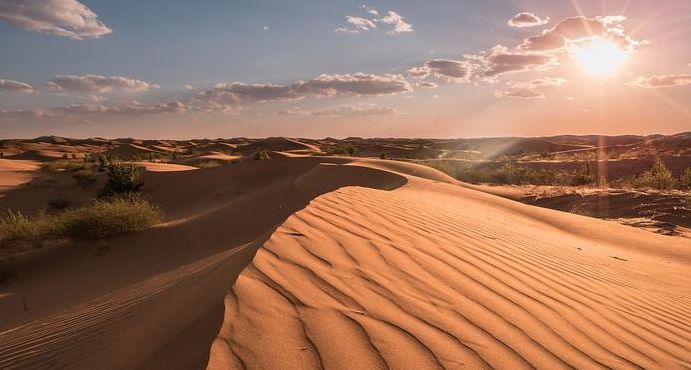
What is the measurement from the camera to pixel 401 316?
8.01 feet

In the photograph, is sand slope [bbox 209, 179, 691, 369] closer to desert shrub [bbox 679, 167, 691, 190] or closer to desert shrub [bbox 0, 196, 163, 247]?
desert shrub [bbox 0, 196, 163, 247]

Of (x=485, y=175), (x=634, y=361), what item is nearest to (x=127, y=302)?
(x=634, y=361)

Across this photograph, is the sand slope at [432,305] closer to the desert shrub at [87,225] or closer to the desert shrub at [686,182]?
the desert shrub at [87,225]

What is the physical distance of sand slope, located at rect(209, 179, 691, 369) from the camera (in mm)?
2051

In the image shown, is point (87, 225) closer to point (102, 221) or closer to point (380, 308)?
point (102, 221)

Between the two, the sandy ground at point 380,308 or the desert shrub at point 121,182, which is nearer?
the sandy ground at point 380,308

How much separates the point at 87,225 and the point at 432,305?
766cm

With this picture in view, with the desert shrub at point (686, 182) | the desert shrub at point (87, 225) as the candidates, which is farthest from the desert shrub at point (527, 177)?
the desert shrub at point (87, 225)

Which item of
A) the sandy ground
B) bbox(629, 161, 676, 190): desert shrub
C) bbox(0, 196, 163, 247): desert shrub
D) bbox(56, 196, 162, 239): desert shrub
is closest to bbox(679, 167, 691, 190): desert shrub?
bbox(629, 161, 676, 190): desert shrub

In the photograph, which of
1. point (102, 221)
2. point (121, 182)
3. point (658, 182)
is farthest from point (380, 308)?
point (121, 182)

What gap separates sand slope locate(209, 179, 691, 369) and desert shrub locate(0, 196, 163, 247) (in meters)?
5.20

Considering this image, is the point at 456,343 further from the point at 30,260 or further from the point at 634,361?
the point at 30,260

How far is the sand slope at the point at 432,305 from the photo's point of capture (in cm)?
205

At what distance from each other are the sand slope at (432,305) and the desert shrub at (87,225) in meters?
5.20
